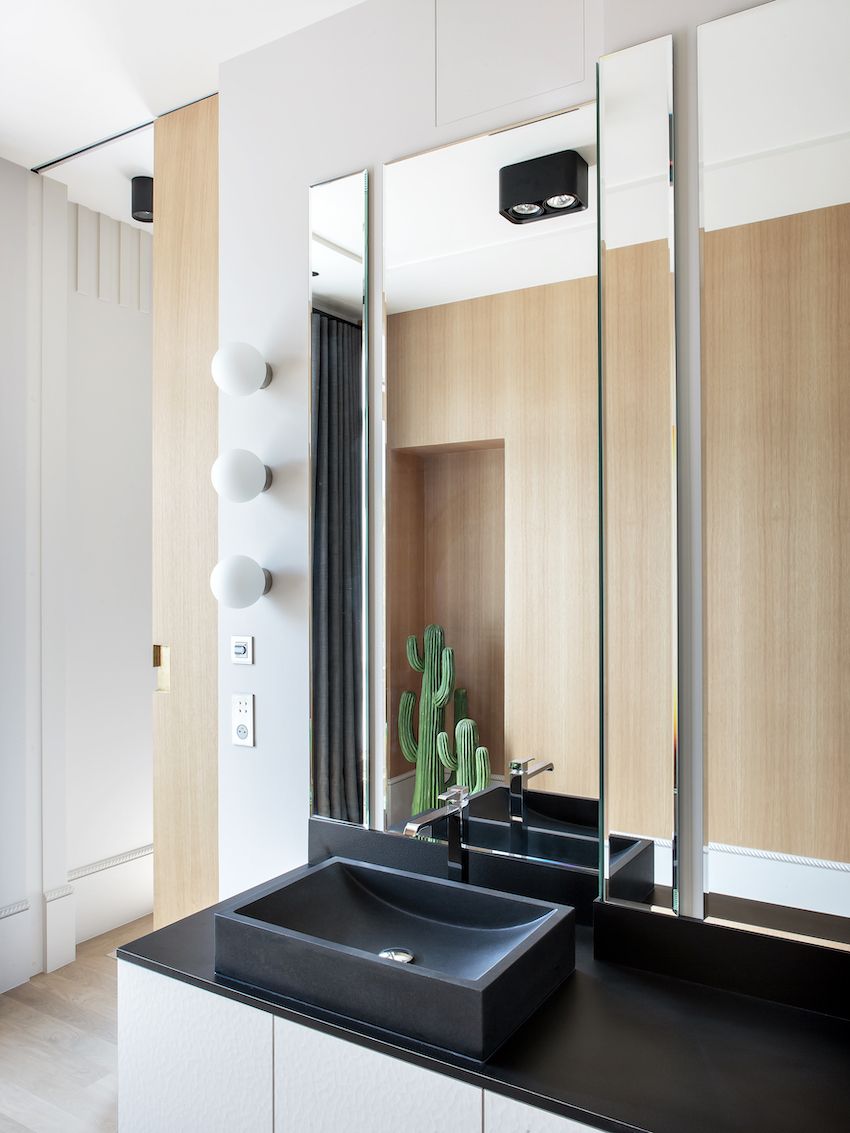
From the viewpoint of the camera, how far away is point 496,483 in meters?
1.71

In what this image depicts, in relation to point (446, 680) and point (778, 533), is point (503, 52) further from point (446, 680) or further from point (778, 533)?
point (446, 680)

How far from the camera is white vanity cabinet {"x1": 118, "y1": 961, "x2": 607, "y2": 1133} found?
1158mm

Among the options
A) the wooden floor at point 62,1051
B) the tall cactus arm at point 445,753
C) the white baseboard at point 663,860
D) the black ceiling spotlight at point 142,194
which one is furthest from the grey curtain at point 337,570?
the black ceiling spotlight at point 142,194

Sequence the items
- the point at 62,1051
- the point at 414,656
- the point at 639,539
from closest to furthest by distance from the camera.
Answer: the point at 639,539, the point at 414,656, the point at 62,1051

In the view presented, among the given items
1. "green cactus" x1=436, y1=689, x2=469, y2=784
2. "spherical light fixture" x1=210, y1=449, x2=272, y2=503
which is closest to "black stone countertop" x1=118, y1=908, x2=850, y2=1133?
"green cactus" x1=436, y1=689, x2=469, y2=784

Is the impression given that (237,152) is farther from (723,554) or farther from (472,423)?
(723,554)

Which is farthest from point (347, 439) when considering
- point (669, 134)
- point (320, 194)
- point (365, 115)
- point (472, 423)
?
point (669, 134)

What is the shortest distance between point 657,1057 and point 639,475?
879mm

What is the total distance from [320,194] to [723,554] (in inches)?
49.0

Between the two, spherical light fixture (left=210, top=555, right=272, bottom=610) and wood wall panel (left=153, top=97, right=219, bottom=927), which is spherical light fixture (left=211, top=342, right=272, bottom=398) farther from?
spherical light fixture (left=210, top=555, right=272, bottom=610)

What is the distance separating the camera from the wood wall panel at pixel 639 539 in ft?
4.73

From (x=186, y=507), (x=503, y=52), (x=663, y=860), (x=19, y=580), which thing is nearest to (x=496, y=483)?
(x=663, y=860)

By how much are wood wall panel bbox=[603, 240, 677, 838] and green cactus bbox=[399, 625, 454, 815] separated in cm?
41

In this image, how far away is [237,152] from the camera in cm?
214
